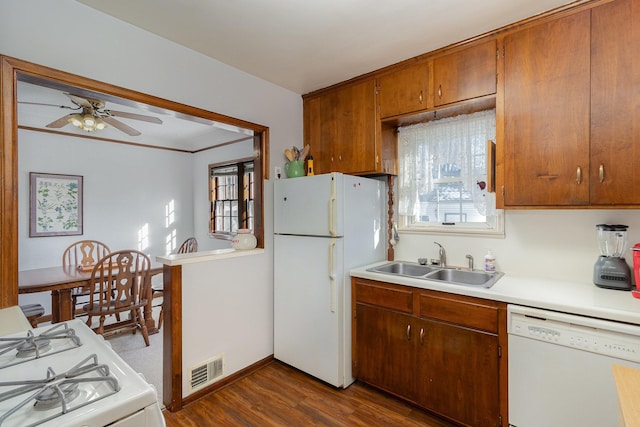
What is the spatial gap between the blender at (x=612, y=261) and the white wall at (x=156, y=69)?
231 cm

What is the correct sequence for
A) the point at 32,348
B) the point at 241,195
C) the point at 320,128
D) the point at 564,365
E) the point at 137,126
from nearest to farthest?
the point at 32,348 < the point at 564,365 < the point at 320,128 < the point at 137,126 < the point at 241,195

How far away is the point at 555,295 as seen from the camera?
1.68 metres

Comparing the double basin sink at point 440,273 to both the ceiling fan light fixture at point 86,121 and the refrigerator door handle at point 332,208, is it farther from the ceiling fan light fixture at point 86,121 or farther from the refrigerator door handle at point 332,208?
the ceiling fan light fixture at point 86,121

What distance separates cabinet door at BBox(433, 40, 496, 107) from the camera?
201 cm

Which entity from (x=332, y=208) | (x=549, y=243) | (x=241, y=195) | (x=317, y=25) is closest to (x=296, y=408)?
(x=332, y=208)

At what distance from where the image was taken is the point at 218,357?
Result: 7.73 feet

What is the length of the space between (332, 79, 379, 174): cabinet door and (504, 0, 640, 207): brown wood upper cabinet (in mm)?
971

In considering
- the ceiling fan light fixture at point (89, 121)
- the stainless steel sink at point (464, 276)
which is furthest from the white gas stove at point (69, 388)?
Result: the ceiling fan light fixture at point (89, 121)

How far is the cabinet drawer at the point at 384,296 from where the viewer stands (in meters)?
2.09

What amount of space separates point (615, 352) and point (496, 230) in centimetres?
101

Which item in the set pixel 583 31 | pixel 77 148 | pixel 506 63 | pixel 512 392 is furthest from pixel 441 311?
pixel 77 148

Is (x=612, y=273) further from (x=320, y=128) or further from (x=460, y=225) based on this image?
(x=320, y=128)

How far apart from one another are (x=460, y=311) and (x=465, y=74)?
1.57 metres

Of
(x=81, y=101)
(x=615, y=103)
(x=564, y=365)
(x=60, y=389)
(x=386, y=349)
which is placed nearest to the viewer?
(x=60, y=389)
